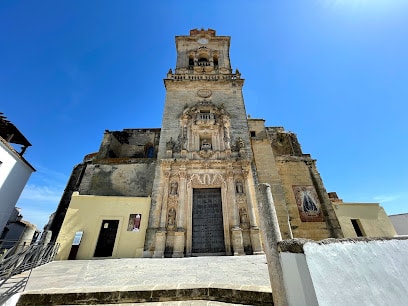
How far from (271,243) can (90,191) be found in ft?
41.7

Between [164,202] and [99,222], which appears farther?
[164,202]

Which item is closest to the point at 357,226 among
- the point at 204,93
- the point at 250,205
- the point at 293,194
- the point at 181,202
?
the point at 293,194

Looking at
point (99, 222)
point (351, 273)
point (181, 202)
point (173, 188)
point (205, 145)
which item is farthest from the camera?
point (205, 145)

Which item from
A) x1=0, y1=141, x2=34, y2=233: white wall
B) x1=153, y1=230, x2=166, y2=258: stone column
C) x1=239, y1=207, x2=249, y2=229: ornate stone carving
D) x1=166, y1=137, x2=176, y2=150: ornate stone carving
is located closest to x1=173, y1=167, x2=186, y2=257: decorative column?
x1=153, y1=230, x2=166, y2=258: stone column

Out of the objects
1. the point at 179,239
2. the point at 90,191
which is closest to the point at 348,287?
the point at 179,239

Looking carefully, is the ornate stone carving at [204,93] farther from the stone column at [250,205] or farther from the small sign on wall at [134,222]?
the small sign on wall at [134,222]

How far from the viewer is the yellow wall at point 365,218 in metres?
11.0

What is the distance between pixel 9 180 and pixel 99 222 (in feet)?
27.6

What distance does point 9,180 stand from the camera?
474 inches

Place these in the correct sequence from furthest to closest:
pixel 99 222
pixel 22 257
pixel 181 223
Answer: pixel 181 223 < pixel 99 222 < pixel 22 257

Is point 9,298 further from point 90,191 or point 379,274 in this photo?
point 90,191

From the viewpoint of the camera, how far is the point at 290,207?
11773 mm

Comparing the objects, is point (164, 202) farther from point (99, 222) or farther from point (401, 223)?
point (401, 223)

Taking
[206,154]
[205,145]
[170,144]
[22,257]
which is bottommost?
[22,257]
